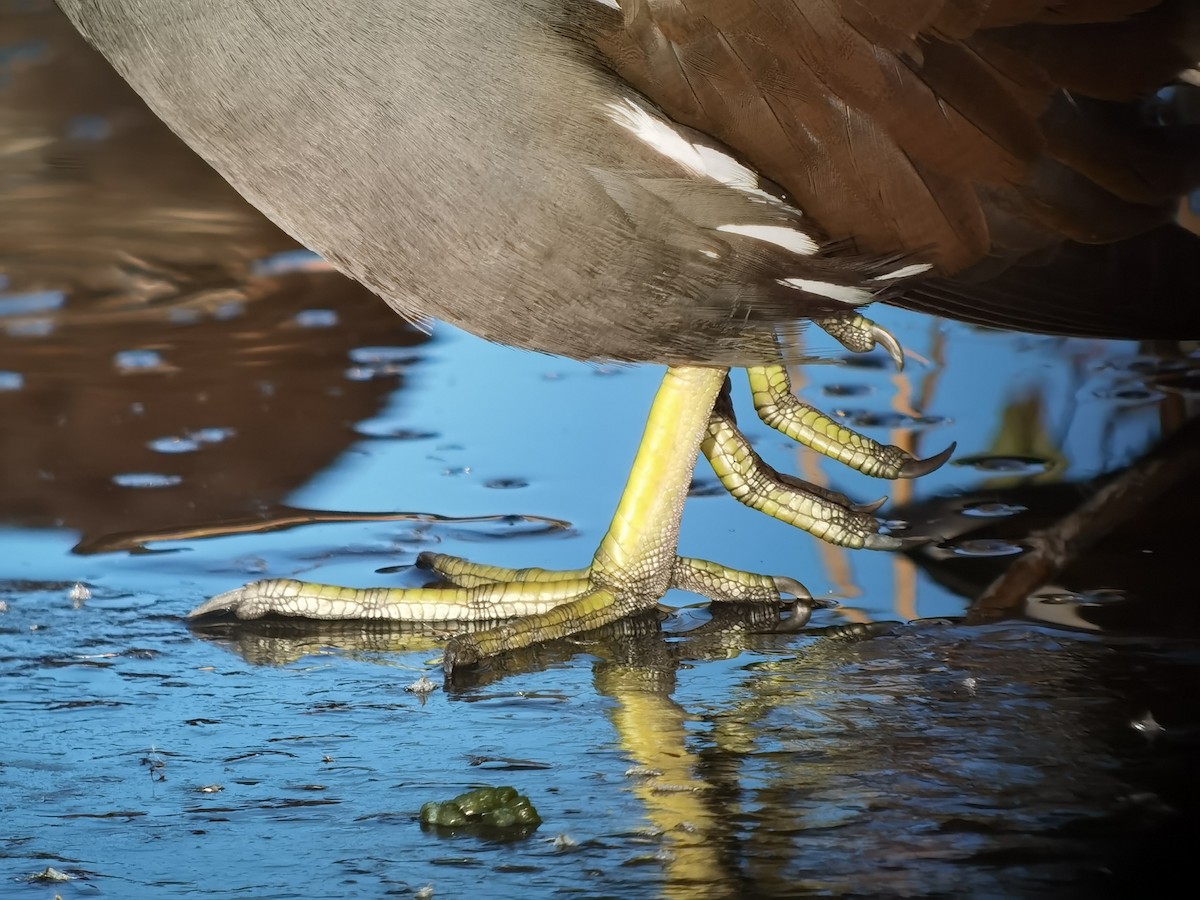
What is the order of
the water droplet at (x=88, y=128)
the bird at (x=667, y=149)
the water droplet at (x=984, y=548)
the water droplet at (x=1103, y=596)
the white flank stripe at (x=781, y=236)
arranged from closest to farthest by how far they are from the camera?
the bird at (x=667, y=149)
the white flank stripe at (x=781, y=236)
the water droplet at (x=1103, y=596)
the water droplet at (x=984, y=548)
the water droplet at (x=88, y=128)

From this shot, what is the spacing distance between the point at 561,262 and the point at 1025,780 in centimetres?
90

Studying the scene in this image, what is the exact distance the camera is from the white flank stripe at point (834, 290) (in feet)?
6.79

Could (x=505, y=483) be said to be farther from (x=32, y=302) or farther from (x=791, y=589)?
(x=32, y=302)

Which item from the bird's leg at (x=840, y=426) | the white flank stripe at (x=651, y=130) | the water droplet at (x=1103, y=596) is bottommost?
the water droplet at (x=1103, y=596)

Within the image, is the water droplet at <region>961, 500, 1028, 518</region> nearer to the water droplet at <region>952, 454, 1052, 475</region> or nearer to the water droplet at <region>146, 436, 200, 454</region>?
the water droplet at <region>952, 454, 1052, 475</region>

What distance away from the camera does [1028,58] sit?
195 centimetres

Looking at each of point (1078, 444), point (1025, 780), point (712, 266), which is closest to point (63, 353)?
point (712, 266)

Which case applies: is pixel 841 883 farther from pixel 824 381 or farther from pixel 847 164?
pixel 824 381

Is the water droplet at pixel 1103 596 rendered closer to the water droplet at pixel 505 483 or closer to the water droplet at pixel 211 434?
the water droplet at pixel 505 483

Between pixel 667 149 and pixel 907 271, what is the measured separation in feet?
1.46

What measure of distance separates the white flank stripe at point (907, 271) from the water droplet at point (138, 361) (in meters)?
1.76

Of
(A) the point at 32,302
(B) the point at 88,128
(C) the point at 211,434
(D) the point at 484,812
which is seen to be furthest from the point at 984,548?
(B) the point at 88,128

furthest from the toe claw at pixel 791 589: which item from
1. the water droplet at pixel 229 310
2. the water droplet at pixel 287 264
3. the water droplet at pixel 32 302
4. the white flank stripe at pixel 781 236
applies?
the water droplet at pixel 32 302

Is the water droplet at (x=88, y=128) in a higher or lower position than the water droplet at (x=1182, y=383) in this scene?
higher
